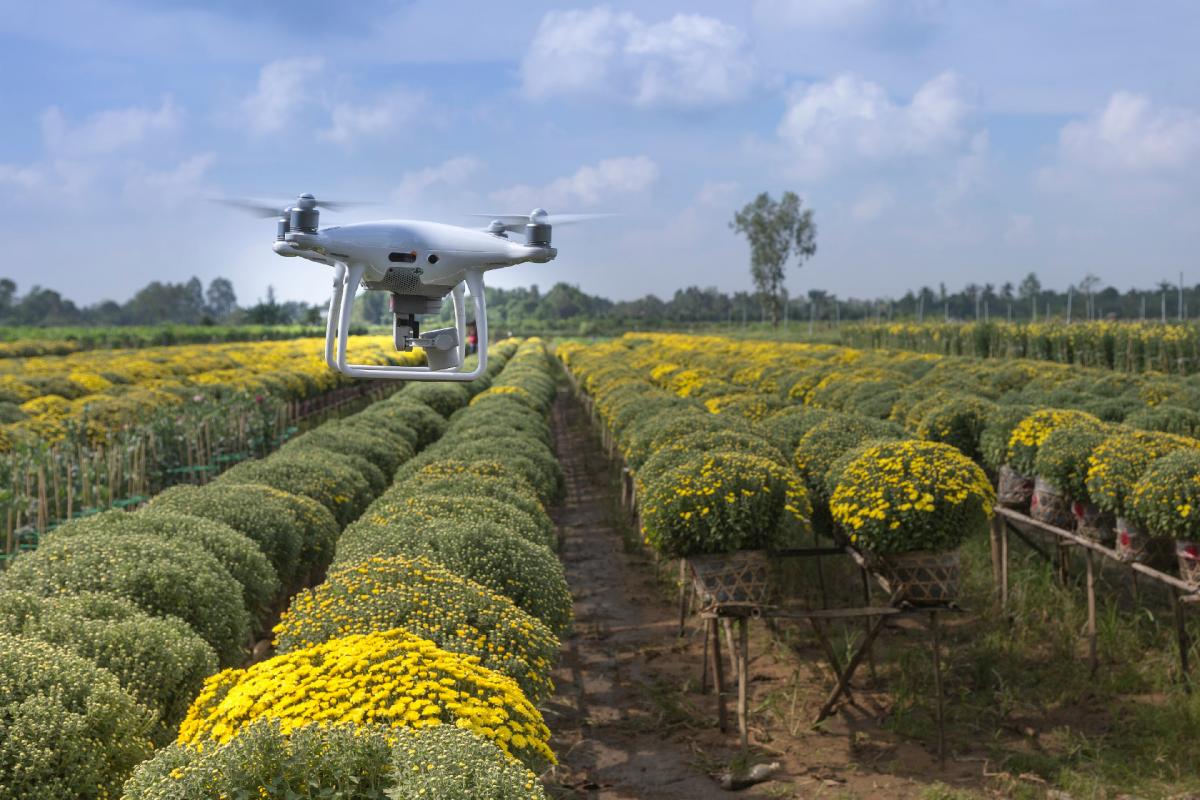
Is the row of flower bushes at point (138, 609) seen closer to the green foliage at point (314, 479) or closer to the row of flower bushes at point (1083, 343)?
the green foliage at point (314, 479)

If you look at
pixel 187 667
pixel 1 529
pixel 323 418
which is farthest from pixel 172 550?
pixel 323 418

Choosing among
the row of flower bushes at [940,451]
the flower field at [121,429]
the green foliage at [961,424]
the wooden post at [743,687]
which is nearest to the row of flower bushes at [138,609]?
the flower field at [121,429]

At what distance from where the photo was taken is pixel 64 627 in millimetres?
5602

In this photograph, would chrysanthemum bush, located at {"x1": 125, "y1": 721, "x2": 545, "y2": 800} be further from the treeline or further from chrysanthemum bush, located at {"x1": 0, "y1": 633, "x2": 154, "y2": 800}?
the treeline

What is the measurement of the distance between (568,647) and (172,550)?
5.55 metres

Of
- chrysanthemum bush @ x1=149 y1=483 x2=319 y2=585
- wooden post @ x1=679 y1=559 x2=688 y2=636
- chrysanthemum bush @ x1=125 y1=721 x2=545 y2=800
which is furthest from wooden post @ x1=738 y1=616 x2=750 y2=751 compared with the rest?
chrysanthemum bush @ x1=125 y1=721 x2=545 y2=800

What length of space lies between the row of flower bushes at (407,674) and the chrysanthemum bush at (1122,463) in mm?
5187

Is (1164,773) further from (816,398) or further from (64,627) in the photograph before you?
(816,398)

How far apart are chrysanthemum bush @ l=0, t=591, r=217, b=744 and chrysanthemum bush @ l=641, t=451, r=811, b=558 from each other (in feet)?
13.0

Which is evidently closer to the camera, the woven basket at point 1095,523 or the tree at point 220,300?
the woven basket at point 1095,523

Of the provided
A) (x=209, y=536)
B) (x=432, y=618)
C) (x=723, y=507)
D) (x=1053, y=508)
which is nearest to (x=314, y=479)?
(x=209, y=536)

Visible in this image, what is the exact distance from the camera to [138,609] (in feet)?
21.1

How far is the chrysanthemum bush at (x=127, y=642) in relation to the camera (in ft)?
18.3

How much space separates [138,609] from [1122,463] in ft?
27.1
